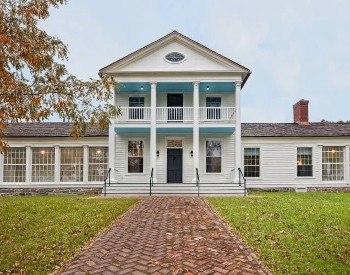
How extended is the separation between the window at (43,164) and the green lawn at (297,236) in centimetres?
Answer: 1325

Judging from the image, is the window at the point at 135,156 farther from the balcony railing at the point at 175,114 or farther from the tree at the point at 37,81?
the tree at the point at 37,81

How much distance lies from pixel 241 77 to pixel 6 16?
13806mm

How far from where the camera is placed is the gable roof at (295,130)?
2039 centimetres

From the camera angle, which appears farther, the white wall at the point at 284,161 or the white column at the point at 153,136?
the white wall at the point at 284,161

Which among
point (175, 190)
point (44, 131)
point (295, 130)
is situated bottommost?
point (175, 190)

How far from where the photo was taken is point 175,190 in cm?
1742

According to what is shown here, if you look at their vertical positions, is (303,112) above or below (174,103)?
below

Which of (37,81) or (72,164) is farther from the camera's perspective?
(72,164)

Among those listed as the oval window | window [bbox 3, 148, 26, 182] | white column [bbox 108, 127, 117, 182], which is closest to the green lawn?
white column [bbox 108, 127, 117, 182]

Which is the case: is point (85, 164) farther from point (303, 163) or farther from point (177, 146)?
point (303, 163)

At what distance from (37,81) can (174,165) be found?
1265 cm

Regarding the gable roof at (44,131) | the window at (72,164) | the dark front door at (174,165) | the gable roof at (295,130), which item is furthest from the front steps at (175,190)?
the gable roof at (295,130)

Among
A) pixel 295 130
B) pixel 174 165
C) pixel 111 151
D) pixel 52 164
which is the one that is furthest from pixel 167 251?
pixel 295 130

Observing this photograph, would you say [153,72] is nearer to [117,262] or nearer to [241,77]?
[241,77]
